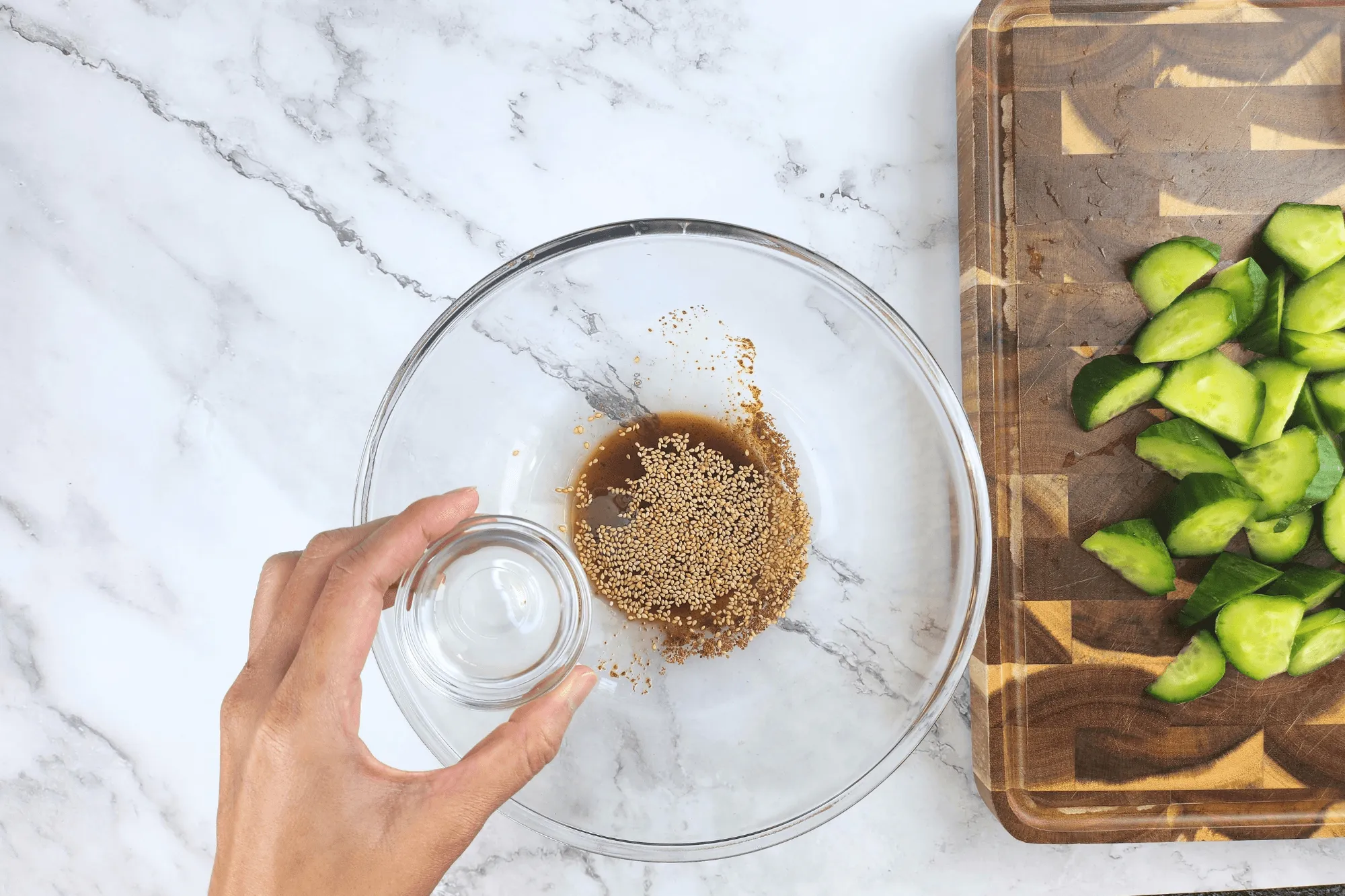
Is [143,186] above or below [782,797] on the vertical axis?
above

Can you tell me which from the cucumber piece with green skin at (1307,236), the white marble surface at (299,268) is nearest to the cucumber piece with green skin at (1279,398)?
the cucumber piece with green skin at (1307,236)

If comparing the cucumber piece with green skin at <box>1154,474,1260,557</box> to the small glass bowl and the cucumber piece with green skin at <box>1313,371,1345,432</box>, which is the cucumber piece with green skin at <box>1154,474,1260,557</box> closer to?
the cucumber piece with green skin at <box>1313,371,1345,432</box>

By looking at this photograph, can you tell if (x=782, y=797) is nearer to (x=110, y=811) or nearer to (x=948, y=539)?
(x=948, y=539)

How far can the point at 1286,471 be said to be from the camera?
0.99 meters

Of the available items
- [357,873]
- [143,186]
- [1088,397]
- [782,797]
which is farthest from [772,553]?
[143,186]

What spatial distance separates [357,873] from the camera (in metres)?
0.73

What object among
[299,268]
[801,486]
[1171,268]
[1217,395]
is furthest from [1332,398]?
[299,268]

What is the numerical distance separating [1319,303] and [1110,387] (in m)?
0.27

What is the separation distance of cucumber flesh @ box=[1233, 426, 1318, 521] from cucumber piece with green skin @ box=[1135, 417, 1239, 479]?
3 cm

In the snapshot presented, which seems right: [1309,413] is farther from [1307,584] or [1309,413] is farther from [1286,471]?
[1307,584]

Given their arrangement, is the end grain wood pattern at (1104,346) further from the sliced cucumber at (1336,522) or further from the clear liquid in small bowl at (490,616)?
the clear liquid in small bowl at (490,616)

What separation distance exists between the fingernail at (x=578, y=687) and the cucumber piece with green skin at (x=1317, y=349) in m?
0.89

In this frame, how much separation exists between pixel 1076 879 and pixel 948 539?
53 centimetres

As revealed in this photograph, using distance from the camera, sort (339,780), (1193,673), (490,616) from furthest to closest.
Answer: (1193,673) → (490,616) → (339,780)
